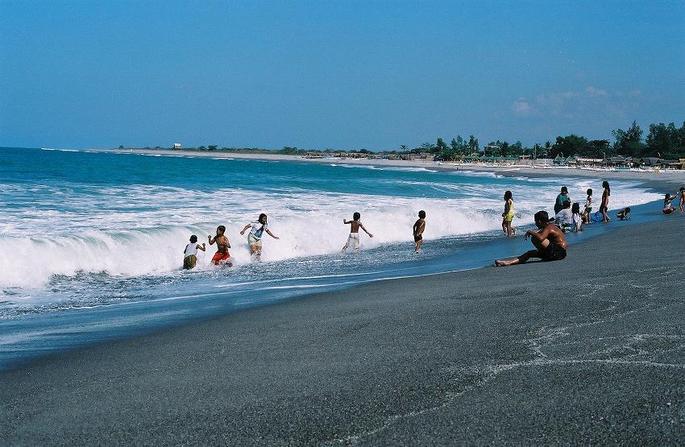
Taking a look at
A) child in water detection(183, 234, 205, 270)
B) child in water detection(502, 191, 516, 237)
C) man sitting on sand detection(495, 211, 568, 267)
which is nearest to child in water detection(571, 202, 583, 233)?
child in water detection(502, 191, 516, 237)

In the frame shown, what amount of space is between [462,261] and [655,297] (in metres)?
7.72

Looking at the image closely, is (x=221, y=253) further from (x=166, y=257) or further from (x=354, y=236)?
(x=354, y=236)

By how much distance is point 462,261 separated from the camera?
599 inches

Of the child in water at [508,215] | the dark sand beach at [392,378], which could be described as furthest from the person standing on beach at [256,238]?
the dark sand beach at [392,378]

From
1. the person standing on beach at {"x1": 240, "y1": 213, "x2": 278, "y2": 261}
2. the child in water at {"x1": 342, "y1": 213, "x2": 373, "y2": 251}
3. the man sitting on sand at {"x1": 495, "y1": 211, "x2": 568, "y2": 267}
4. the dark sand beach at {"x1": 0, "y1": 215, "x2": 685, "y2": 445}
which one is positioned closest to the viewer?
the dark sand beach at {"x1": 0, "y1": 215, "x2": 685, "y2": 445}

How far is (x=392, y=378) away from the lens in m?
5.16

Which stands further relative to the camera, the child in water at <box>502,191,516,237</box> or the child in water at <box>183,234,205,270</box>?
the child in water at <box>502,191,516,237</box>

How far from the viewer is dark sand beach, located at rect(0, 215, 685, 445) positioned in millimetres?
4168

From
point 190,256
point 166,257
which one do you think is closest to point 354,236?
point 166,257

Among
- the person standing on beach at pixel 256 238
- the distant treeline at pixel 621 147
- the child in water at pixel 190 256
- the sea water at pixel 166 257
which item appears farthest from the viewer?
the distant treeline at pixel 621 147

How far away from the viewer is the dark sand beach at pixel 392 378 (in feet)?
13.7

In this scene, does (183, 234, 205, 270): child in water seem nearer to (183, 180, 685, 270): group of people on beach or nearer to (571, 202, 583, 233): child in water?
(183, 180, 685, 270): group of people on beach

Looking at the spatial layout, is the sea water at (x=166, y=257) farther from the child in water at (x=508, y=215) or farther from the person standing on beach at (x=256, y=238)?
the child in water at (x=508, y=215)

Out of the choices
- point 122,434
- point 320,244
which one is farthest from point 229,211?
point 122,434
